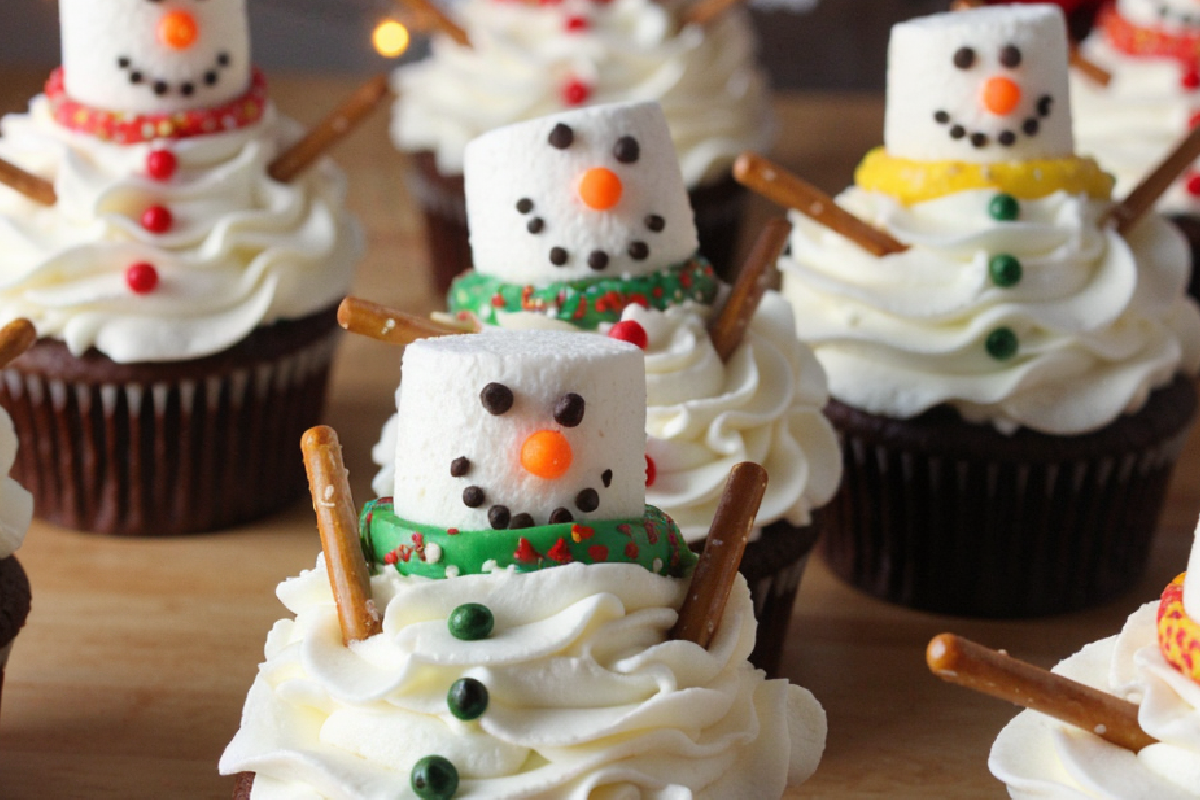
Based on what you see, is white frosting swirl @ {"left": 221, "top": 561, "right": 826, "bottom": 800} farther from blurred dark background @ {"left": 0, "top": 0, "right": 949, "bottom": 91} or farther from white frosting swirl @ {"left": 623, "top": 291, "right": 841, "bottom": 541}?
blurred dark background @ {"left": 0, "top": 0, "right": 949, "bottom": 91}

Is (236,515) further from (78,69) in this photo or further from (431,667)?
(431,667)

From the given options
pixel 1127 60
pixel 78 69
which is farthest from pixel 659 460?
pixel 1127 60

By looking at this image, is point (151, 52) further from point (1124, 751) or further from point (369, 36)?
point (369, 36)

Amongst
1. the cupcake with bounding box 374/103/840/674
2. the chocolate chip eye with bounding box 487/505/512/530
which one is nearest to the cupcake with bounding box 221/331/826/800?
the chocolate chip eye with bounding box 487/505/512/530

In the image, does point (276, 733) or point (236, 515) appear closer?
point (276, 733)

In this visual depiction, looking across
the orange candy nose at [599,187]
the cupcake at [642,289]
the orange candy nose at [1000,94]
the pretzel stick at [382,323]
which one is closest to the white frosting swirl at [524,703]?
the pretzel stick at [382,323]

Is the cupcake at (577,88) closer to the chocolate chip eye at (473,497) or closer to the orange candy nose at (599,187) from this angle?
the orange candy nose at (599,187)
